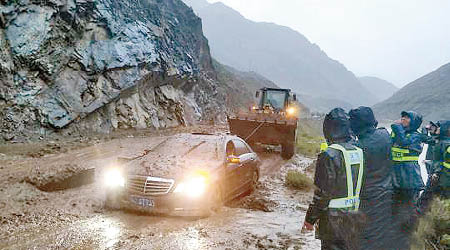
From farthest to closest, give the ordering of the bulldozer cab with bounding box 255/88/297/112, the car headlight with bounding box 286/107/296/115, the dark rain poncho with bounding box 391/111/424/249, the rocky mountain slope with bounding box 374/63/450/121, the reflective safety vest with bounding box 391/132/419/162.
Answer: the rocky mountain slope with bounding box 374/63/450/121, the bulldozer cab with bounding box 255/88/297/112, the car headlight with bounding box 286/107/296/115, the reflective safety vest with bounding box 391/132/419/162, the dark rain poncho with bounding box 391/111/424/249

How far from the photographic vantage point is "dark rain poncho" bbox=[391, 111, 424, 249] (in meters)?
3.89

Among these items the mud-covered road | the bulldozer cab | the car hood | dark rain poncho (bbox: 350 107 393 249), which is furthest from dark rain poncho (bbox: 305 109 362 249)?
the bulldozer cab

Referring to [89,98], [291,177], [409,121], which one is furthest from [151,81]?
[409,121]

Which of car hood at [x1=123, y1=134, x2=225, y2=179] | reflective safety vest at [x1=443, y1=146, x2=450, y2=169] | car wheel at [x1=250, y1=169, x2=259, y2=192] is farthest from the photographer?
car wheel at [x1=250, y1=169, x2=259, y2=192]

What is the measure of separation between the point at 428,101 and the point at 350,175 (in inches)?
3177

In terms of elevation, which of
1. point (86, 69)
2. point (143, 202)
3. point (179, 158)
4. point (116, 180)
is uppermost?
point (86, 69)

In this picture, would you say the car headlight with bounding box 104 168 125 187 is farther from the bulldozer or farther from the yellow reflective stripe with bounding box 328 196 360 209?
the bulldozer

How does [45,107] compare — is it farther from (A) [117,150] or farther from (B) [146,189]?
(B) [146,189]

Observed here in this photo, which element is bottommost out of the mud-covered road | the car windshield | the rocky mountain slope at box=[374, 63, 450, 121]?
the mud-covered road

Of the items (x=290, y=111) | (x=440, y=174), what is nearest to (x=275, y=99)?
(x=290, y=111)

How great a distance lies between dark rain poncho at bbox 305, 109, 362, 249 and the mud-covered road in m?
2.06

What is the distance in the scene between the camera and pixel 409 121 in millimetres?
5367

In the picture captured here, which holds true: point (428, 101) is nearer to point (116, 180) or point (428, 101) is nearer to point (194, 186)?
point (194, 186)

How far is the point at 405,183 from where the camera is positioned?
4.66m
